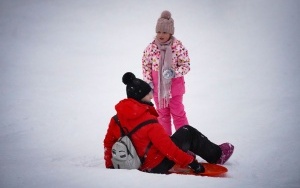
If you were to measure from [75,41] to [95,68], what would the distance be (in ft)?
9.19

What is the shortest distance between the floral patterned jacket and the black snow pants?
97 centimetres

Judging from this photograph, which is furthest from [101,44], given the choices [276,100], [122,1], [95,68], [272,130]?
[272,130]

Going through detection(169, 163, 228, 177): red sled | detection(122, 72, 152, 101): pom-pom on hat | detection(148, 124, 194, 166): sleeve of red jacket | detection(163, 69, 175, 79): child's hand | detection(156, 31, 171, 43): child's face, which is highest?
detection(156, 31, 171, 43): child's face

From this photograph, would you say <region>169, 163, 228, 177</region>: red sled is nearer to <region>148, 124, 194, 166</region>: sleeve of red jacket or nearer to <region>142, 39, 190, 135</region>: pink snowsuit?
<region>148, 124, 194, 166</region>: sleeve of red jacket

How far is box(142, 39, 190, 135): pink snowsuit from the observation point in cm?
410

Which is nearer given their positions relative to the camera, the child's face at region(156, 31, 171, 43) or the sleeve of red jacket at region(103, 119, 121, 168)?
the sleeve of red jacket at region(103, 119, 121, 168)

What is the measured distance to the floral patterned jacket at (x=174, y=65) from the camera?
4.09 metres

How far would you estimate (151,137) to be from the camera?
2826 millimetres

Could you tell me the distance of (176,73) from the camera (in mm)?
4062

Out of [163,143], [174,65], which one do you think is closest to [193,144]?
[163,143]

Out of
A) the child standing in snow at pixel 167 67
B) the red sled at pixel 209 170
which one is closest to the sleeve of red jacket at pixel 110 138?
the red sled at pixel 209 170

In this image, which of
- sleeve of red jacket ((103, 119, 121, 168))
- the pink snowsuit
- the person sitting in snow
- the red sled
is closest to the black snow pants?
the person sitting in snow

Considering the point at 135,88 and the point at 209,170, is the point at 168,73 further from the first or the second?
the point at 209,170

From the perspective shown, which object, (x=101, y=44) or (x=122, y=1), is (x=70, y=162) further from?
(x=122, y=1)
